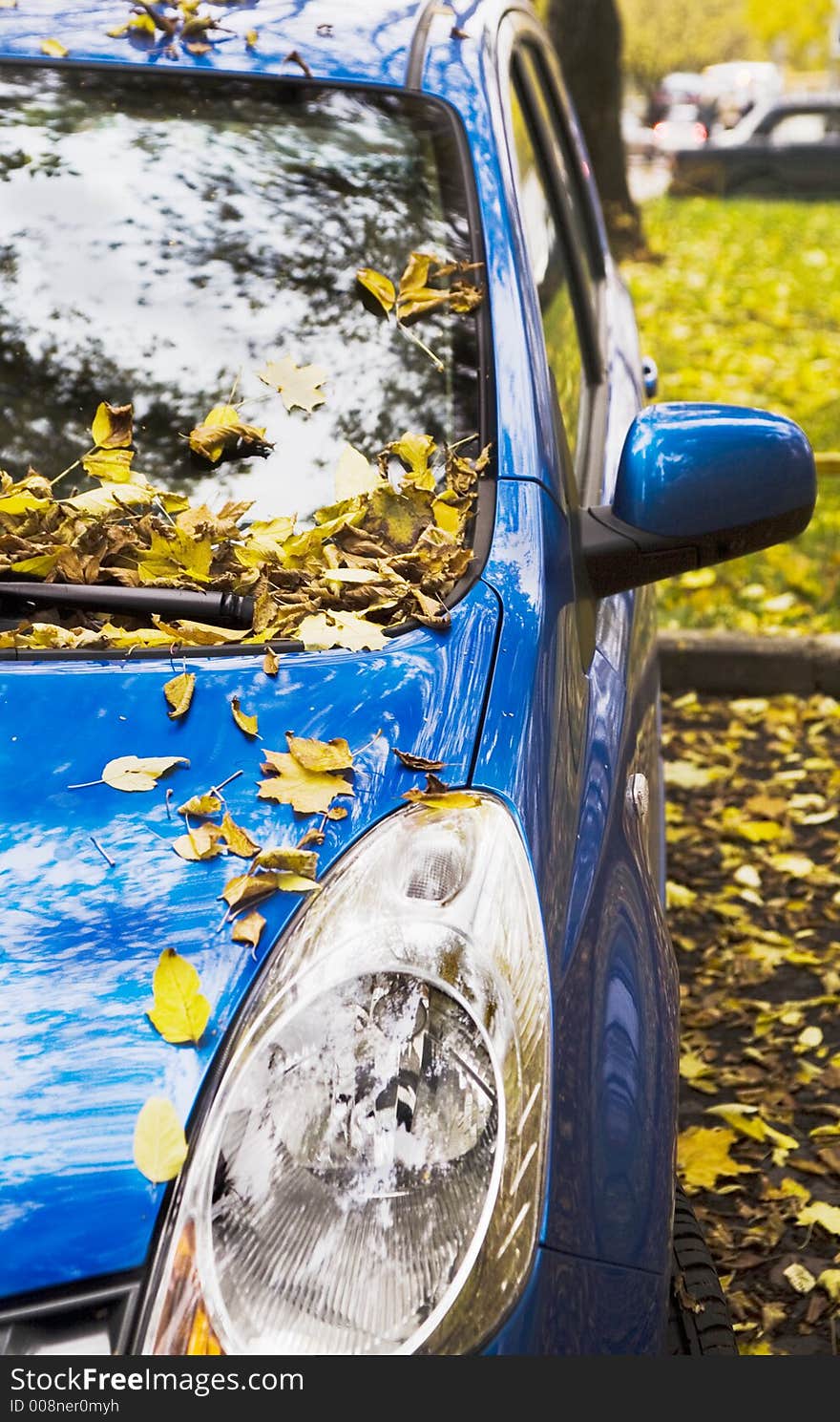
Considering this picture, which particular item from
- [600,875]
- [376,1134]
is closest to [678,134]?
[600,875]

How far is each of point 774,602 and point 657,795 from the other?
3.03 metres

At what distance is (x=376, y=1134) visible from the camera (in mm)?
1376

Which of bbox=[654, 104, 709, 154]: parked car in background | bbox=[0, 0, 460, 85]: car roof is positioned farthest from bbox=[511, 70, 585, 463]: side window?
bbox=[654, 104, 709, 154]: parked car in background

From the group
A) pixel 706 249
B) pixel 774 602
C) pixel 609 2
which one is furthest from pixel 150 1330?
pixel 706 249

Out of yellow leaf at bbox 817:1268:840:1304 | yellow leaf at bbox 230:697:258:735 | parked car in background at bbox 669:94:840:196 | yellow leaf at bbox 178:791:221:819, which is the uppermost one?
yellow leaf at bbox 230:697:258:735

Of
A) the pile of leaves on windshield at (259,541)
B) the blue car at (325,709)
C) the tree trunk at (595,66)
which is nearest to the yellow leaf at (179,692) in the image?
the blue car at (325,709)

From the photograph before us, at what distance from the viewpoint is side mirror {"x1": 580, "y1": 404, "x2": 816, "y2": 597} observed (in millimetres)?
2119

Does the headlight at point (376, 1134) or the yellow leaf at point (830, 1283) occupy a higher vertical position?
the headlight at point (376, 1134)

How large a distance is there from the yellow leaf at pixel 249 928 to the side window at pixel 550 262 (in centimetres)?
117

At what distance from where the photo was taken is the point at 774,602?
540 centimetres

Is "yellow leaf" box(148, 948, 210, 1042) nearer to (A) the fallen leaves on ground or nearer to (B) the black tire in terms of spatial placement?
(B) the black tire

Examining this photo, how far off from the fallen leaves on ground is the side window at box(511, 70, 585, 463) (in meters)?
1.35

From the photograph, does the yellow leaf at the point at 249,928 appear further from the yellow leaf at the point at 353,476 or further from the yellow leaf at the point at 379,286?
the yellow leaf at the point at 379,286

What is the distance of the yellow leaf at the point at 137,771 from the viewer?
1626 mm
